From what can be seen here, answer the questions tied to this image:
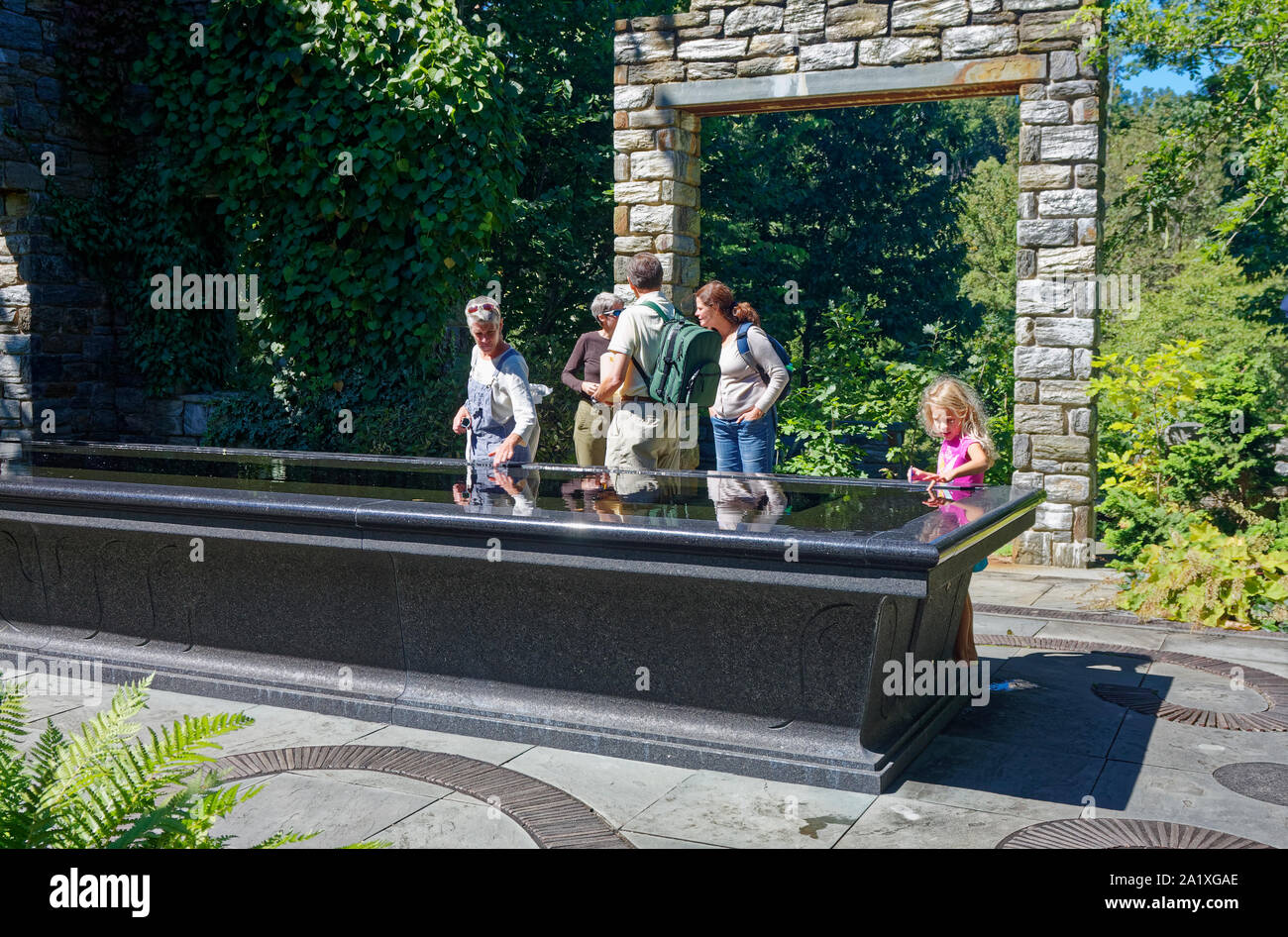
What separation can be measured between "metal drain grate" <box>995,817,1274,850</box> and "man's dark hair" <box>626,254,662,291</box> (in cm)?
372

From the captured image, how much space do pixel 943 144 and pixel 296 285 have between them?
1612cm

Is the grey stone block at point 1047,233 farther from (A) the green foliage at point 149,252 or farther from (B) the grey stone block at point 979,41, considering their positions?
(A) the green foliage at point 149,252

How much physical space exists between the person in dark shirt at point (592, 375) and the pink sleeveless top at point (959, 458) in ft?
10.1

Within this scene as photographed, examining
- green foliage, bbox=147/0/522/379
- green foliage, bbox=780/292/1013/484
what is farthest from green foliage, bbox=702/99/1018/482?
green foliage, bbox=147/0/522/379

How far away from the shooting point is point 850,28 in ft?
29.2

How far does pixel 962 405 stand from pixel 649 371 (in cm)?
184

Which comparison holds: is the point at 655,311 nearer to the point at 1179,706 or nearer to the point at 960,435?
the point at 960,435

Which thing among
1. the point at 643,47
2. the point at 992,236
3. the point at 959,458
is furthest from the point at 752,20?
the point at 992,236

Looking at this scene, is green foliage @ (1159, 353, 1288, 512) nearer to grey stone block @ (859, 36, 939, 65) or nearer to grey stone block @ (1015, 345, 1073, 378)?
grey stone block @ (1015, 345, 1073, 378)

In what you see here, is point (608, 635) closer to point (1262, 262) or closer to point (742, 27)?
point (742, 27)

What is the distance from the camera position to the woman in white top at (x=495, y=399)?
598 centimetres

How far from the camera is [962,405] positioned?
533 cm

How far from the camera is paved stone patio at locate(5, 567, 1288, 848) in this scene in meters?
3.73

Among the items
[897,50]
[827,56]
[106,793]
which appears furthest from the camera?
[827,56]
